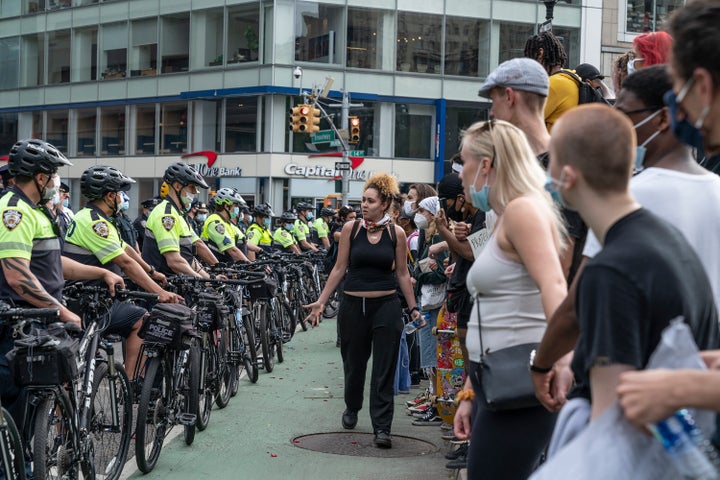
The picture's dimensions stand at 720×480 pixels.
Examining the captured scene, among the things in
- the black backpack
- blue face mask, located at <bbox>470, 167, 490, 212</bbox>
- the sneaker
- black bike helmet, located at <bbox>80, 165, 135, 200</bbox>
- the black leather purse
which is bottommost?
the sneaker

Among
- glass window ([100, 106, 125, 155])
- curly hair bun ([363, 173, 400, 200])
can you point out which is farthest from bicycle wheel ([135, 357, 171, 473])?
glass window ([100, 106, 125, 155])

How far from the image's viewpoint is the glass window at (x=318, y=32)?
46688 millimetres

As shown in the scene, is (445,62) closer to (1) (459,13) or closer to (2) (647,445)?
(1) (459,13)

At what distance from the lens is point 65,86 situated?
53281 mm

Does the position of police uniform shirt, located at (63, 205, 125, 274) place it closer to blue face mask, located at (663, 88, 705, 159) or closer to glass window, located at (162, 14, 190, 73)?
blue face mask, located at (663, 88, 705, 159)

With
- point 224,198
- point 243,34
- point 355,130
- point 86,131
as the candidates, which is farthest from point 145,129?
point 224,198

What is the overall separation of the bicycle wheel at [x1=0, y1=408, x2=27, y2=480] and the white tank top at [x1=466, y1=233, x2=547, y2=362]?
8.86 ft

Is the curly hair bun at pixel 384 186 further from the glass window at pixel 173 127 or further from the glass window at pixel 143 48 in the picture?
the glass window at pixel 143 48

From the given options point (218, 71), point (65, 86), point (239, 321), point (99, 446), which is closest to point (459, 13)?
point (218, 71)

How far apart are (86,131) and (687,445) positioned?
52.6 meters

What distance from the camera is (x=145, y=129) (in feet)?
166

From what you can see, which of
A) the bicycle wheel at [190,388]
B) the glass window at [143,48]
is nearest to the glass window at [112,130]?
the glass window at [143,48]

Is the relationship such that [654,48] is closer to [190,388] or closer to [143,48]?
[190,388]

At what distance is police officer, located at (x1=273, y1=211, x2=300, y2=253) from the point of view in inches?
1029
